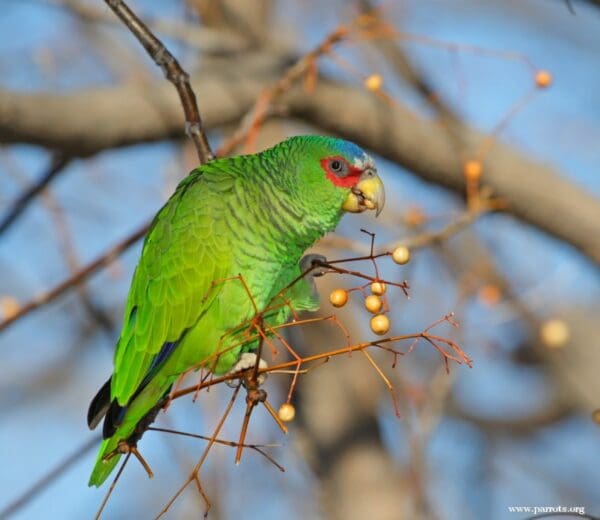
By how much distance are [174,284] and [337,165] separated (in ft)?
2.51

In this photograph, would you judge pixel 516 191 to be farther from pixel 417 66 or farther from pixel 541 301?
pixel 541 301

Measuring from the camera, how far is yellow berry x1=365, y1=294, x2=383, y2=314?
2621 mm

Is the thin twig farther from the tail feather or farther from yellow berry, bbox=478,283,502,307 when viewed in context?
yellow berry, bbox=478,283,502,307

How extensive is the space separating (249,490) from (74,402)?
6.99ft

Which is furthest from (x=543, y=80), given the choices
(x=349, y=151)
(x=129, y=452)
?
(x=129, y=452)

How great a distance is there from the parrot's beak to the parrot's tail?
1.22 meters

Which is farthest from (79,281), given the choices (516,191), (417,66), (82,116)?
(417,66)

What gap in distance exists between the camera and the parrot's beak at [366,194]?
3201 mm

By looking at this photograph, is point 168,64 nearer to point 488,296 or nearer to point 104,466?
point 104,466

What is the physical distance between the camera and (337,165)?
10.7ft

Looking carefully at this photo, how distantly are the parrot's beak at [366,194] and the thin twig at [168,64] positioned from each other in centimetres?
58

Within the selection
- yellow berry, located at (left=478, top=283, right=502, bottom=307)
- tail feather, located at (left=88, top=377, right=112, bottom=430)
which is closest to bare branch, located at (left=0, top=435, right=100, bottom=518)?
tail feather, located at (left=88, top=377, right=112, bottom=430)

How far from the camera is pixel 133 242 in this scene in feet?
12.4

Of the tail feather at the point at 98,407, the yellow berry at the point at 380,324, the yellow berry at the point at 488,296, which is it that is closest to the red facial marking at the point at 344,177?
the yellow berry at the point at 380,324
